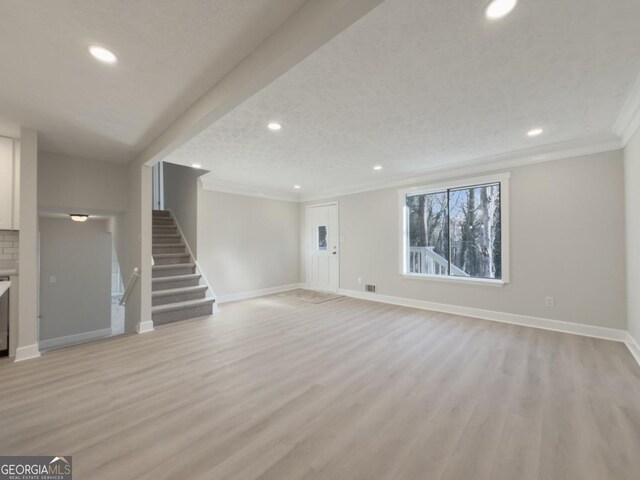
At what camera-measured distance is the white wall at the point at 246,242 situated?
211 inches

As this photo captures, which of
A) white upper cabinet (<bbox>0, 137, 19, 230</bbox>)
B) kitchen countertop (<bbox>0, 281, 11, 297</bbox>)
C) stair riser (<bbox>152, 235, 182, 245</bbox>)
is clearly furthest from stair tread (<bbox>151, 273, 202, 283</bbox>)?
white upper cabinet (<bbox>0, 137, 19, 230</bbox>)

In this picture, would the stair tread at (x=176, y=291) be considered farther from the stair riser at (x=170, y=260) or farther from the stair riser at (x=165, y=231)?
the stair riser at (x=165, y=231)

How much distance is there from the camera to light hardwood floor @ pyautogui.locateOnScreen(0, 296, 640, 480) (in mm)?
1467

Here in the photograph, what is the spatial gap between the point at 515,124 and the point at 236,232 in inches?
198

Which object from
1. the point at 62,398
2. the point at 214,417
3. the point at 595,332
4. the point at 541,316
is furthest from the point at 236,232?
the point at 595,332

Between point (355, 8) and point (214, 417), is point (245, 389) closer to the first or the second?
point (214, 417)

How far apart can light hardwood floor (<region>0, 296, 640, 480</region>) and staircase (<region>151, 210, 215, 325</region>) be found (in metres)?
0.75

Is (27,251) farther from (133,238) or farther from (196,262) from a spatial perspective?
(196,262)

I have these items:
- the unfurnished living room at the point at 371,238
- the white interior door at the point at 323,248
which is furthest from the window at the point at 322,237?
the unfurnished living room at the point at 371,238

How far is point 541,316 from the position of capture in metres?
3.73

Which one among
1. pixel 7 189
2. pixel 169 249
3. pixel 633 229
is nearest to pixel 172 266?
pixel 169 249

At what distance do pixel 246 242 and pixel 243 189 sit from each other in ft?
3.89

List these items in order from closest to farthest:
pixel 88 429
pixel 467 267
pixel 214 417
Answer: pixel 88 429 < pixel 214 417 < pixel 467 267

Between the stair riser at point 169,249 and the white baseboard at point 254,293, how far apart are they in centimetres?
130
